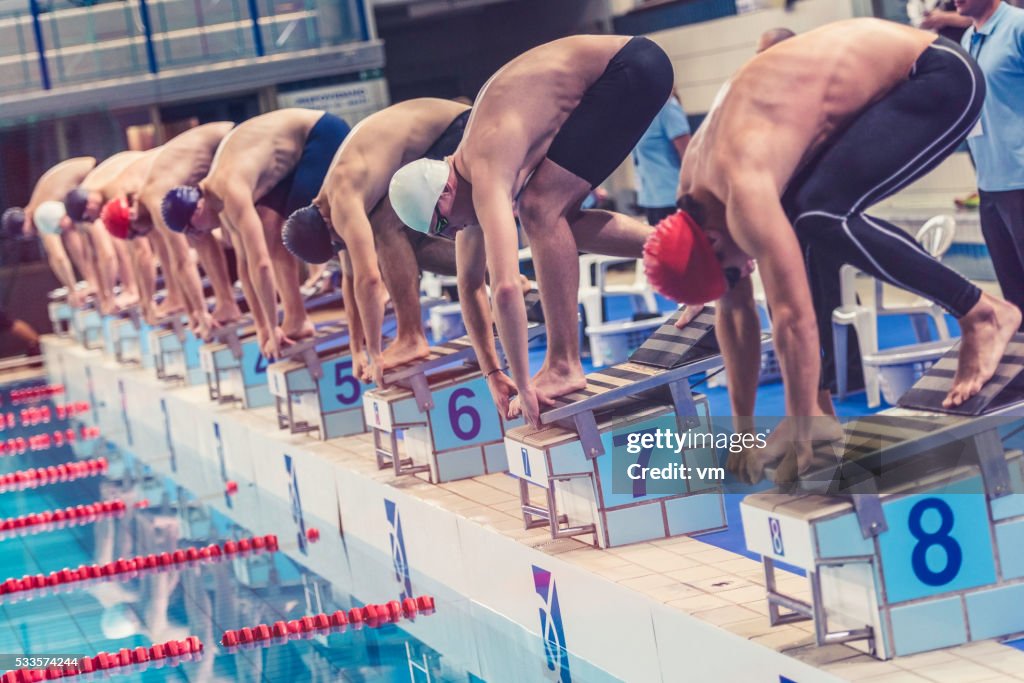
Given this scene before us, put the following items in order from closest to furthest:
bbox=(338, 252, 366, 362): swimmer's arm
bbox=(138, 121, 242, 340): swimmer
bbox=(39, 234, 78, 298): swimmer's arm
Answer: bbox=(338, 252, 366, 362): swimmer's arm, bbox=(138, 121, 242, 340): swimmer, bbox=(39, 234, 78, 298): swimmer's arm

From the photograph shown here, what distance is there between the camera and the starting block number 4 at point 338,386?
6.36 m

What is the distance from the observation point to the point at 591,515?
3926 millimetres

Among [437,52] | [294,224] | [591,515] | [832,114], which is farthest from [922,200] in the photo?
[437,52]

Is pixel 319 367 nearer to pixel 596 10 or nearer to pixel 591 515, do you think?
pixel 591 515

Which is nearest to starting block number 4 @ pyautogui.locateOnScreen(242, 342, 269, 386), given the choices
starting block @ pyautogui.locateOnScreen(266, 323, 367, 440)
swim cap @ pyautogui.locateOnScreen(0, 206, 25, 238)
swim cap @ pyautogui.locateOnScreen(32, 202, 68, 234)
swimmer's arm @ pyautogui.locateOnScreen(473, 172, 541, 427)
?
starting block @ pyautogui.locateOnScreen(266, 323, 367, 440)

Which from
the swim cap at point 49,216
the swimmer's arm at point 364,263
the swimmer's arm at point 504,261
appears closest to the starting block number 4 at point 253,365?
the swimmer's arm at point 364,263

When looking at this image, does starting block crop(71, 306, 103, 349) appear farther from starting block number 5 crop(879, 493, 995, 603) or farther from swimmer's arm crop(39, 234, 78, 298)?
starting block number 5 crop(879, 493, 995, 603)

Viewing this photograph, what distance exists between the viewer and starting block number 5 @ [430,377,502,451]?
508cm

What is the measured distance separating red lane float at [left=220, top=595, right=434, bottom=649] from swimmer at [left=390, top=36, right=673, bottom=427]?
33.8 inches

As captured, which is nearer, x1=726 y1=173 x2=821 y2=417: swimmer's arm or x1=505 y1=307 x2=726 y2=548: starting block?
x1=726 y1=173 x2=821 y2=417: swimmer's arm

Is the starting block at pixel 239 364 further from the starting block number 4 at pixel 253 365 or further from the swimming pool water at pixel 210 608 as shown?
the swimming pool water at pixel 210 608

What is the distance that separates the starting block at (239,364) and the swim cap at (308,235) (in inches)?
94.5

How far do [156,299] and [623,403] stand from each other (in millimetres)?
7391

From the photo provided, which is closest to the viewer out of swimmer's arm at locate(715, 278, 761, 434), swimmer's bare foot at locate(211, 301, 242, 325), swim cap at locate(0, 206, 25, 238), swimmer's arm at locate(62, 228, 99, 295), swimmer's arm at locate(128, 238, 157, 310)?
swimmer's arm at locate(715, 278, 761, 434)
